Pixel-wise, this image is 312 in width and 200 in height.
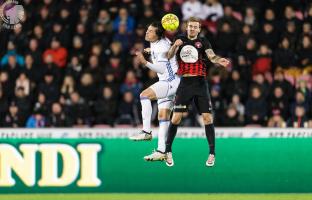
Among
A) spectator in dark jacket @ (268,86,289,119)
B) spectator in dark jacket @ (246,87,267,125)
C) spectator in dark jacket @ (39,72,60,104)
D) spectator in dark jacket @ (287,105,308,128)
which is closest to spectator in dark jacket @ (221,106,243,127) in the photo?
spectator in dark jacket @ (246,87,267,125)

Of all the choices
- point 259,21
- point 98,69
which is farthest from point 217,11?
point 98,69

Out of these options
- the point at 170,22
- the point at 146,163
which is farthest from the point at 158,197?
the point at 170,22

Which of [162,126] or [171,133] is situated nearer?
[171,133]

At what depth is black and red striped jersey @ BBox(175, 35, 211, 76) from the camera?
21203 millimetres

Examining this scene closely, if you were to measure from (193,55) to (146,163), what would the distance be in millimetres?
5140

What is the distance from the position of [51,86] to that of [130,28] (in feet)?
8.22

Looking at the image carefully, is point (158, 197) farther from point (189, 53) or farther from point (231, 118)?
point (189, 53)

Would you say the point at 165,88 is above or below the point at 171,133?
above

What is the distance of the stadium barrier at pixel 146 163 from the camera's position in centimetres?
2558

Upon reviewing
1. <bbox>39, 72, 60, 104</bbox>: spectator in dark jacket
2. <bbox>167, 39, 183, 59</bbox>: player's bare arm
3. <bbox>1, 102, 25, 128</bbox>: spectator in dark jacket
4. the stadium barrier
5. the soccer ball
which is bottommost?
the stadium barrier

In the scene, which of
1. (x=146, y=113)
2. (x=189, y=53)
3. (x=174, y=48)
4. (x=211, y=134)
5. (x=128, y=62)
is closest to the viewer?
(x=174, y=48)

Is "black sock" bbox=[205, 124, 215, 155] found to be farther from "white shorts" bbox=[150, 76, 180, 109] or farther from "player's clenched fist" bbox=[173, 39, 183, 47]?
"player's clenched fist" bbox=[173, 39, 183, 47]

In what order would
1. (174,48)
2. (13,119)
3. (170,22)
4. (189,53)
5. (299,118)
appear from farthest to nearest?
(13,119)
(299,118)
(189,53)
(174,48)
(170,22)

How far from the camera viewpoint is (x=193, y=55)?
2122 centimetres
